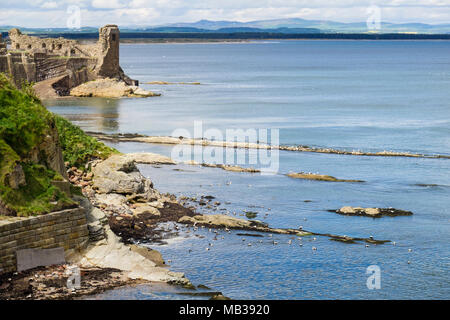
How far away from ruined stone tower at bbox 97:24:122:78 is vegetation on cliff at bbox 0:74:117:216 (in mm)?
61073

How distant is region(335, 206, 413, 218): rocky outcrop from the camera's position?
32.1 meters

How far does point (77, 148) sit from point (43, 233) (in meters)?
12.1

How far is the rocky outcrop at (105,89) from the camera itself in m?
85.8

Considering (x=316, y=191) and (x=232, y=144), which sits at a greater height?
(x=316, y=191)

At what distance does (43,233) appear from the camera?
2045 cm

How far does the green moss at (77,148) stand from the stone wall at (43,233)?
33.3 ft

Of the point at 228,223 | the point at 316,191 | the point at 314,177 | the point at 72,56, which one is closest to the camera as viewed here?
the point at 228,223

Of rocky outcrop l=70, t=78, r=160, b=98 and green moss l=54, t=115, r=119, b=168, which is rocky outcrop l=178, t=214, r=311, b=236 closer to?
green moss l=54, t=115, r=119, b=168

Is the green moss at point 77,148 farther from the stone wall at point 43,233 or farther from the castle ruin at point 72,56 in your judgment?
the castle ruin at point 72,56

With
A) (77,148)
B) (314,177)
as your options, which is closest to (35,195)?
(77,148)

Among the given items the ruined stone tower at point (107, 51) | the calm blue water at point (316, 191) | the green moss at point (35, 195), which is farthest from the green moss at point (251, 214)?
the ruined stone tower at point (107, 51)

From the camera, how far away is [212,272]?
926 inches

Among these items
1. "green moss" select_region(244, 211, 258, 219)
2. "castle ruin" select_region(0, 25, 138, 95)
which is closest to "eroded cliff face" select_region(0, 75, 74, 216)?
"green moss" select_region(244, 211, 258, 219)

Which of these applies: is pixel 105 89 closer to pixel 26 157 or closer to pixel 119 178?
pixel 119 178
